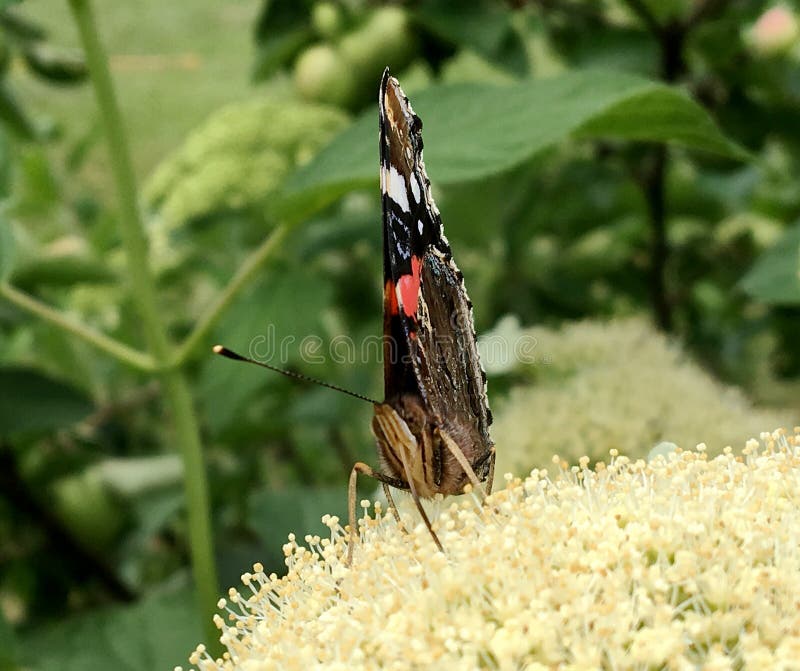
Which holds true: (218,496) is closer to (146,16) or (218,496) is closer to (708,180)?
(708,180)

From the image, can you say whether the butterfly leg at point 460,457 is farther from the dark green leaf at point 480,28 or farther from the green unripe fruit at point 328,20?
the green unripe fruit at point 328,20

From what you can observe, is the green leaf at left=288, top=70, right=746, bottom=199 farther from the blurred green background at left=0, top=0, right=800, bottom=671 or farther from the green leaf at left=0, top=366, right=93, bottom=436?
the green leaf at left=0, top=366, right=93, bottom=436

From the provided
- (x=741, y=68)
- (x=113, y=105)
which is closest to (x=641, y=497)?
(x=113, y=105)

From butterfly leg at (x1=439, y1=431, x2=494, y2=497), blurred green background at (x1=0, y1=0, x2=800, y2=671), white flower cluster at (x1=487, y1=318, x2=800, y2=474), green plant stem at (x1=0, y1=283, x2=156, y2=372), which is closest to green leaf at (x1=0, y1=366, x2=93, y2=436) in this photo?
blurred green background at (x1=0, y1=0, x2=800, y2=671)

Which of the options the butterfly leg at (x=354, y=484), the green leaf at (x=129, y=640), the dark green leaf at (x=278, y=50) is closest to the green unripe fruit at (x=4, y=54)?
the dark green leaf at (x=278, y=50)

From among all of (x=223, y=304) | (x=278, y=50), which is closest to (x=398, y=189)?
(x=223, y=304)

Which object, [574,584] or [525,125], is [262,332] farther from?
[574,584]

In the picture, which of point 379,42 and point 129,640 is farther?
point 379,42
